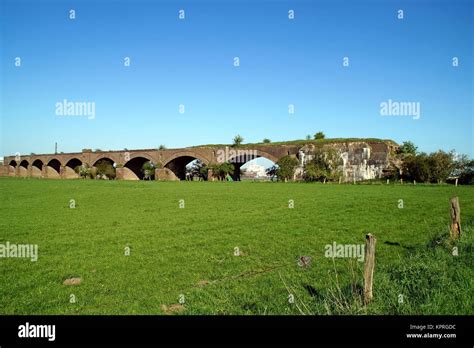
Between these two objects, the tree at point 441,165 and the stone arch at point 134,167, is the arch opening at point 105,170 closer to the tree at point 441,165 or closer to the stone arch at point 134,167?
the stone arch at point 134,167

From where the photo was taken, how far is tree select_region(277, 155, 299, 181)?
5634 centimetres

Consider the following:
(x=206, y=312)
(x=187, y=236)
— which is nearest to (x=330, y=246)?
(x=187, y=236)

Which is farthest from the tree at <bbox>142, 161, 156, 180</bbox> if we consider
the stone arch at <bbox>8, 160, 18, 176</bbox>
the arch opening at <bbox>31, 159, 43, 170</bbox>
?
the stone arch at <bbox>8, 160, 18, 176</bbox>

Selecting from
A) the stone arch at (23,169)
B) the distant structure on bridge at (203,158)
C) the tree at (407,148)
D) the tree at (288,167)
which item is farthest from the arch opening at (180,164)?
the stone arch at (23,169)

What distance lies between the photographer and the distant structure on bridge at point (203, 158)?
173ft

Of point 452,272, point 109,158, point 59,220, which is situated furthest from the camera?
point 109,158

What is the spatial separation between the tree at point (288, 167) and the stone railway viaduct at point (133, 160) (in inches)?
91.1

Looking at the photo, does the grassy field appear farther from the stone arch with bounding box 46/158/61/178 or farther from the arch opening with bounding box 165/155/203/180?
the stone arch with bounding box 46/158/61/178

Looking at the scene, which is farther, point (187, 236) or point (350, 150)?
point (350, 150)

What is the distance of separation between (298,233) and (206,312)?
7071mm

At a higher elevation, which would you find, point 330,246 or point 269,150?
point 269,150
